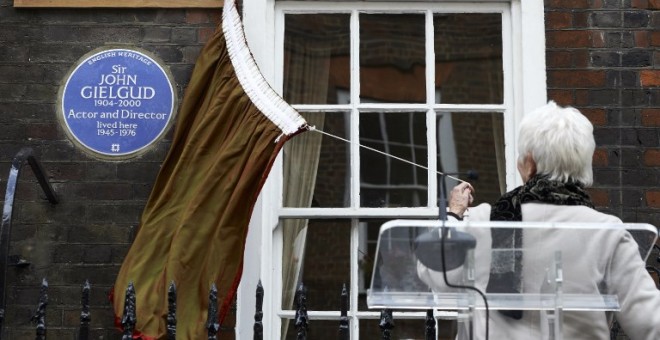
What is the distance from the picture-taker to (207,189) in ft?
18.1

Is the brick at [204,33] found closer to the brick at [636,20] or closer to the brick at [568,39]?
the brick at [568,39]

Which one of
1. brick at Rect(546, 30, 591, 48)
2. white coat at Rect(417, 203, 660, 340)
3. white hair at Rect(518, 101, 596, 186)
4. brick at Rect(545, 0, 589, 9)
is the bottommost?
white coat at Rect(417, 203, 660, 340)

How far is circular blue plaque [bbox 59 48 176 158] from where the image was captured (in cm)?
600

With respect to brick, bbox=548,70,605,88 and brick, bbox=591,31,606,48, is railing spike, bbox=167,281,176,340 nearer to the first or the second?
brick, bbox=548,70,605,88

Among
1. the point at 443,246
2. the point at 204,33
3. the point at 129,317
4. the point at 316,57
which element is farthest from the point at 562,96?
the point at 443,246

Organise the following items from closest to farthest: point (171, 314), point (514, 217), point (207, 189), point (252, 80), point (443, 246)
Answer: point (443, 246)
point (514, 217)
point (171, 314)
point (207, 189)
point (252, 80)

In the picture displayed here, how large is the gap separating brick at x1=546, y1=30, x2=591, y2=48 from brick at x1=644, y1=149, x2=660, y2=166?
0.58m

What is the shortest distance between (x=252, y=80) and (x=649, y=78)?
1861 mm

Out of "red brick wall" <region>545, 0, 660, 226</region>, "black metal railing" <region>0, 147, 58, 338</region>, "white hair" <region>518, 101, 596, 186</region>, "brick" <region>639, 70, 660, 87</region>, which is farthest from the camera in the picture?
"brick" <region>639, 70, 660, 87</region>

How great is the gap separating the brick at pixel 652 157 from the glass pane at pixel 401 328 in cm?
127

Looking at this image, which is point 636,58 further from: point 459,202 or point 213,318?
point 213,318

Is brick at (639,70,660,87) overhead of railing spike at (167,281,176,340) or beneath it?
overhead

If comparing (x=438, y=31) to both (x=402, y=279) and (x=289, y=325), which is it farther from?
(x=402, y=279)

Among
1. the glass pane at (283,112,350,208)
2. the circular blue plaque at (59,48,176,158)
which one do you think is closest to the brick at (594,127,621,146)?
the glass pane at (283,112,350,208)
